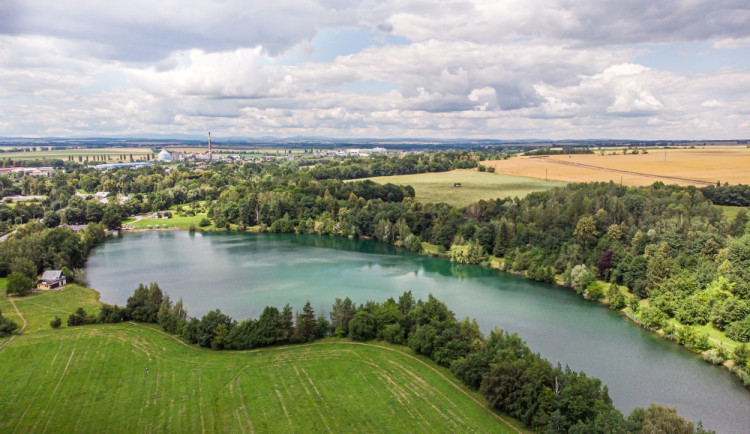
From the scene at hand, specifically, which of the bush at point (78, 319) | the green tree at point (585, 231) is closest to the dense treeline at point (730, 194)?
the green tree at point (585, 231)

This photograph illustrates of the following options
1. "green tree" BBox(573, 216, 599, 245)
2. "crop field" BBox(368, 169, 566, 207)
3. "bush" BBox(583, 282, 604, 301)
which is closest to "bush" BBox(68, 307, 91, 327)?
"bush" BBox(583, 282, 604, 301)

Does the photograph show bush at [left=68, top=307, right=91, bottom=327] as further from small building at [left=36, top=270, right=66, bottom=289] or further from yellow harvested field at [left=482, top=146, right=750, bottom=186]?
yellow harvested field at [left=482, top=146, right=750, bottom=186]

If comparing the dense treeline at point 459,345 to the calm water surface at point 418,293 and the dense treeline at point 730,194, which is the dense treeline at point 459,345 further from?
the dense treeline at point 730,194

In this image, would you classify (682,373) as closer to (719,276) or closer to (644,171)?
(719,276)

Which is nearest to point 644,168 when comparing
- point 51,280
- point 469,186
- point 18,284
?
point 469,186

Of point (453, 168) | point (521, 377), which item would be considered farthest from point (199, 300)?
point (453, 168)

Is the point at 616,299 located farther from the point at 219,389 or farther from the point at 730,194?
the point at 219,389

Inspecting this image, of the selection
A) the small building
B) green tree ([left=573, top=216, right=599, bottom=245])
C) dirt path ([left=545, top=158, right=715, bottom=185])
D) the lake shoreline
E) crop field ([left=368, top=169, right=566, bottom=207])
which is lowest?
the lake shoreline
